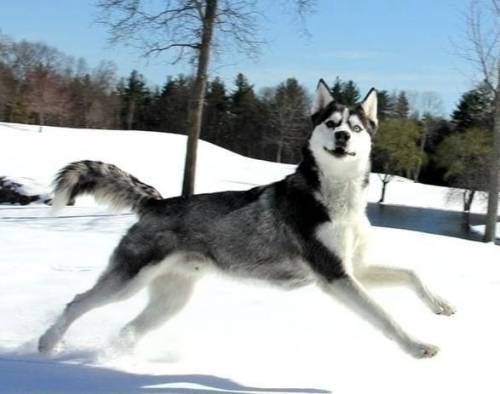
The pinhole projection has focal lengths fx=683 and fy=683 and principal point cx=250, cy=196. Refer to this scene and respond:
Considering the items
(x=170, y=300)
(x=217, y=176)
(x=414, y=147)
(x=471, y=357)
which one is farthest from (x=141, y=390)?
(x=414, y=147)

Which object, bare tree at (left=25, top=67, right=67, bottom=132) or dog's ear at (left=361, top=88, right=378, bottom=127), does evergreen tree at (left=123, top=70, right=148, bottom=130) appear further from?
dog's ear at (left=361, top=88, right=378, bottom=127)

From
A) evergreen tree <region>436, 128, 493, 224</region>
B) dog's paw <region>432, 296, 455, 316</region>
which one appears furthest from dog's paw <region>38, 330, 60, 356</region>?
evergreen tree <region>436, 128, 493, 224</region>

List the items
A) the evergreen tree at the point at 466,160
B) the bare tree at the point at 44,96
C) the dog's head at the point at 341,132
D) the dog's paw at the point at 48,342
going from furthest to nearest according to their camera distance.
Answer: the evergreen tree at the point at 466,160
the bare tree at the point at 44,96
the dog's paw at the point at 48,342
the dog's head at the point at 341,132

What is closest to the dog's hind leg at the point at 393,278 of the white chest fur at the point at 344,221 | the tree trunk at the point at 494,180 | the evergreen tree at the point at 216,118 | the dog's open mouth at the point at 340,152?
the white chest fur at the point at 344,221

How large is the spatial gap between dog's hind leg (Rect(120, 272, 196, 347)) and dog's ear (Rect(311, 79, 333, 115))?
1.58 metres

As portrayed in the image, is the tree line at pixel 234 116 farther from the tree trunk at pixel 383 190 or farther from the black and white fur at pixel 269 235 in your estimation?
the black and white fur at pixel 269 235

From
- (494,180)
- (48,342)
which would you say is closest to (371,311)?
(48,342)

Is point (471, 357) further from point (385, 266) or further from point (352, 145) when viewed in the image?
point (352, 145)

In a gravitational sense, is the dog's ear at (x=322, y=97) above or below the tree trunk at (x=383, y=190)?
above

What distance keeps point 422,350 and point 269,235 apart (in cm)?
130

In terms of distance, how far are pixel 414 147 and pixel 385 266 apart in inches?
2629

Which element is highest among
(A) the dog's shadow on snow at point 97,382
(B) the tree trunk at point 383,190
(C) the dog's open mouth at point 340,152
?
(C) the dog's open mouth at point 340,152

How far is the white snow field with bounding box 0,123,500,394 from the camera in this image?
13.8 feet

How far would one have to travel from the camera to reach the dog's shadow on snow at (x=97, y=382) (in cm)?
390
